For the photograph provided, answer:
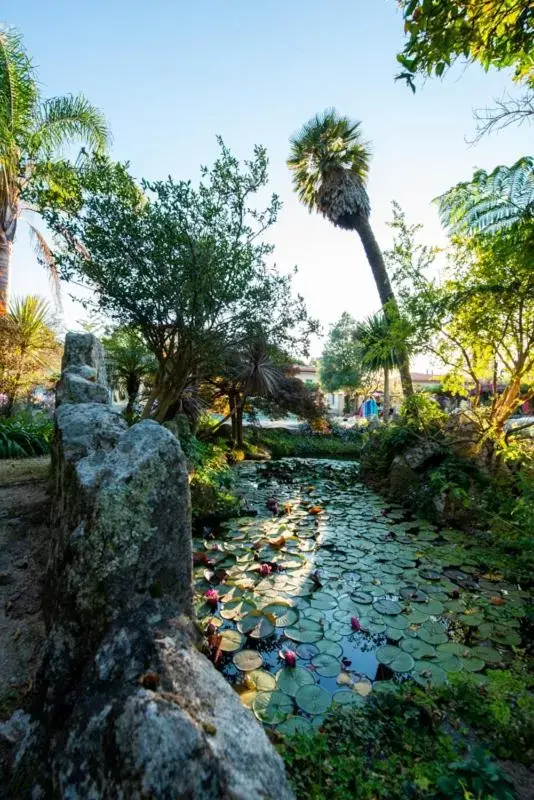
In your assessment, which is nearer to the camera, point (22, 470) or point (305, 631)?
point (305, 631)

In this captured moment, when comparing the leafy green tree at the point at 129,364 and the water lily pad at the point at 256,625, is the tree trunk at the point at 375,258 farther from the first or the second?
Answer: the water lily pad at the point at 256,625

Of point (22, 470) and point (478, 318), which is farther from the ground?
point (478, 318)

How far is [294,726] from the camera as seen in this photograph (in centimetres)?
196

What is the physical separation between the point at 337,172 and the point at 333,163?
1.10ft

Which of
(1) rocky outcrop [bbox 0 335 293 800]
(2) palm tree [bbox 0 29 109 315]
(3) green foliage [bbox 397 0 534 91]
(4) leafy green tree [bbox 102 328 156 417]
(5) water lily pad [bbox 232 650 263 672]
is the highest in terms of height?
(2) palm tree [bbox 0 29 109 315]

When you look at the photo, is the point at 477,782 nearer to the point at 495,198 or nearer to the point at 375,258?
the point at 495,198

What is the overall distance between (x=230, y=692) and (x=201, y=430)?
29.3ft

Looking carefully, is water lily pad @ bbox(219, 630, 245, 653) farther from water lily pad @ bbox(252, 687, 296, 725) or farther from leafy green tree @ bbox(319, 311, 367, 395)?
leafy green tree @ bbox(319, 311, 367, 395)

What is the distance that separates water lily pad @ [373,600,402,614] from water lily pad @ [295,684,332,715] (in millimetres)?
1069

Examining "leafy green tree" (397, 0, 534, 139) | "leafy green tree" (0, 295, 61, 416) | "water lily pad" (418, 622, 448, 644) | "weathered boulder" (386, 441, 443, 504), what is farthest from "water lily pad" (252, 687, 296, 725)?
"leafy green tree" (0, 295, 61, 416)

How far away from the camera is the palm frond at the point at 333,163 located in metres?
12.1

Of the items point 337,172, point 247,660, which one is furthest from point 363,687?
point 337,172

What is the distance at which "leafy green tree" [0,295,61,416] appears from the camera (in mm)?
8328

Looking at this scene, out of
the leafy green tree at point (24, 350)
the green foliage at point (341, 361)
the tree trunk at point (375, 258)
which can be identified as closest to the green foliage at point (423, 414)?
the tree trunk at point (375, 258)
